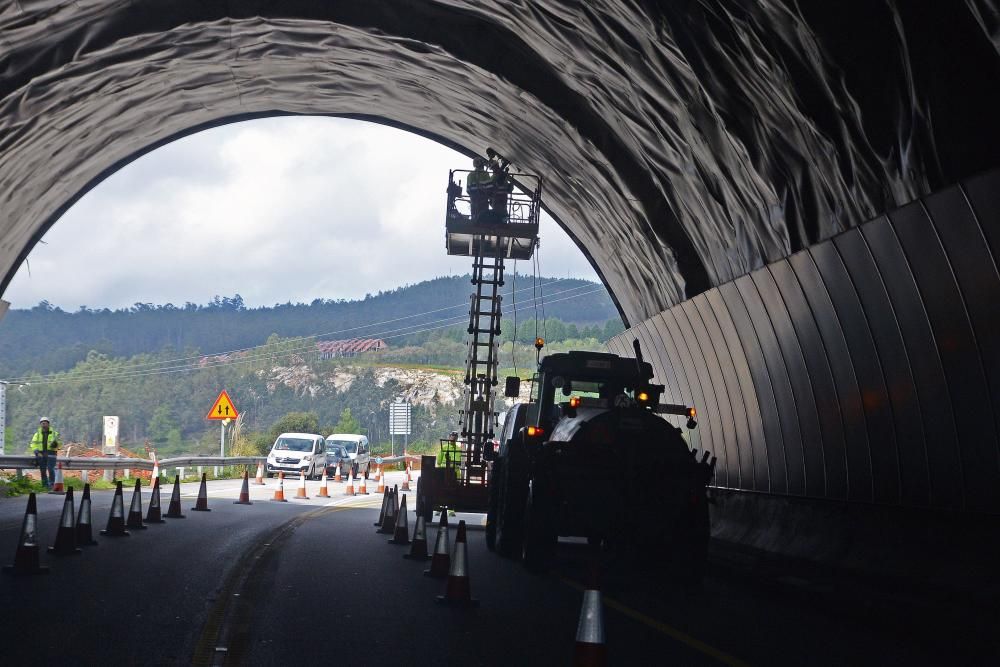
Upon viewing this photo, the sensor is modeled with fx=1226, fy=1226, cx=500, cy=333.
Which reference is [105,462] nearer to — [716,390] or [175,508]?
[175,508]

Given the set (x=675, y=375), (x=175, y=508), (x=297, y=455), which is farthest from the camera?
(x=297, y=455)

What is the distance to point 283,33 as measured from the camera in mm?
20422

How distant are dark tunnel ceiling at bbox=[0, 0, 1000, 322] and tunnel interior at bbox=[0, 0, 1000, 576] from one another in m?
0.05

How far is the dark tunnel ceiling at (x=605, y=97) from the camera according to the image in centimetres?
1080

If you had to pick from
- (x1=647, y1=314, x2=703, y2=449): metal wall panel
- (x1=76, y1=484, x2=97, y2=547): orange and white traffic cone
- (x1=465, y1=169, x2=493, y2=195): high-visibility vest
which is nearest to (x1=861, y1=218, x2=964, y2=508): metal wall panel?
(x1=76, y1=484, x2=97, y2=547): orange and white traffic cone

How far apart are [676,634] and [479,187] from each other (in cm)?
1968

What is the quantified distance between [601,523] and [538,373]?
11.5 ft

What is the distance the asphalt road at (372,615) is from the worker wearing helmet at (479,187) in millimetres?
13353

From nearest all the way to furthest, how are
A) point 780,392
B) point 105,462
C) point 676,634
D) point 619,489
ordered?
point 676,634, point 619,489, point 780,392, point 105,462

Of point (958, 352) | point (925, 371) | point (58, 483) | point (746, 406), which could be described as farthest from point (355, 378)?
point (958, 352)

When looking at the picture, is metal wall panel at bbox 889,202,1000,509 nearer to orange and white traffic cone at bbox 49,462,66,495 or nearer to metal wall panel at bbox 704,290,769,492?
metal wall panel at bbox 704,290,769,492

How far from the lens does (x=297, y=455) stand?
43.8 metres

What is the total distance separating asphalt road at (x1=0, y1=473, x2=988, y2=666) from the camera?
27.2ft

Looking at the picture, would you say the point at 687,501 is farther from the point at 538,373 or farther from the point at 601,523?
the point at 538,373
